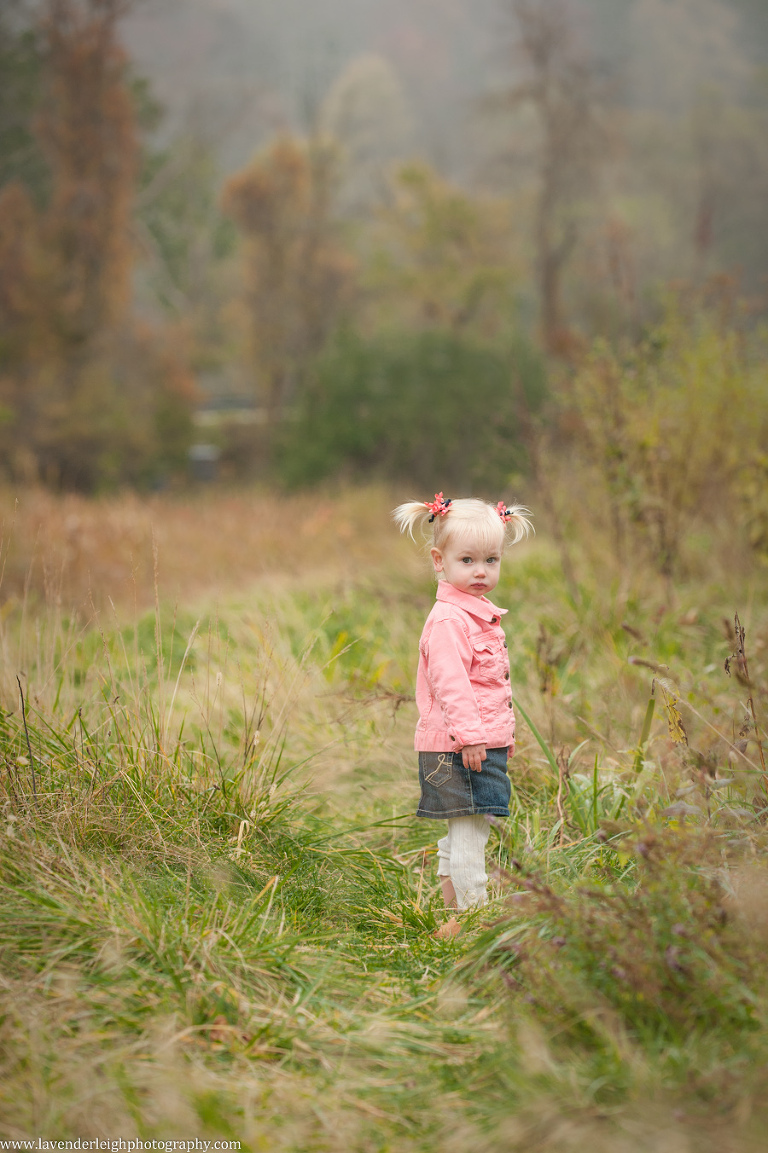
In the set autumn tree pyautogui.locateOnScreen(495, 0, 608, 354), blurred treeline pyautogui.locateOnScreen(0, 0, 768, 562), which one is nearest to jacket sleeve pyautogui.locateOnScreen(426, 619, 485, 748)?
blurred treeline pyautogui.locateOnScreen(0, 0, 768, 562)

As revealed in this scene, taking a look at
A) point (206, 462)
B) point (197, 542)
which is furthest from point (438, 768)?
point (206, 462)

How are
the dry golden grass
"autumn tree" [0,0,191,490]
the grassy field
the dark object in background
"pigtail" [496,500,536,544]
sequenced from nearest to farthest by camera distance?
the grassy field < "pigtail" [496,500,536,544] < the dry golden grass < "autumn tree" [0,0,191,490] < the dark object in background

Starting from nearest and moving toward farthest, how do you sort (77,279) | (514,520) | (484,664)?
(484,664)
(514,520)
(77,279)

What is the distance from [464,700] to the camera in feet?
8.43

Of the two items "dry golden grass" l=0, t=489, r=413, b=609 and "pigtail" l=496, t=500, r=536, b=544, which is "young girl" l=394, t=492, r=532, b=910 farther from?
"dry golden grass" l=0, t=489, r=413, b=609

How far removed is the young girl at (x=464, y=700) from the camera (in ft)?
8.55

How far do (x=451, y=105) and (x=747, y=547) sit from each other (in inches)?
1522

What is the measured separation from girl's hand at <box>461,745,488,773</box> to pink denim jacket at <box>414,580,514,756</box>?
0.02m

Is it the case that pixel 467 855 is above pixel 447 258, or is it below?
below

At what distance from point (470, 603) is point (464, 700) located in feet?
1.03

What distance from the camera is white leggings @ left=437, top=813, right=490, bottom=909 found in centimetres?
267

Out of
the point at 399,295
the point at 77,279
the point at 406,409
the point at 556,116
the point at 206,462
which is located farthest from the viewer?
the point at 399,295

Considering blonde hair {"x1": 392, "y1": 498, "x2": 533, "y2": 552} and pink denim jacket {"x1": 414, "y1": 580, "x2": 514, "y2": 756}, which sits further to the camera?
blonde hair {"x1": 392, "y1": 498, "x2": 533, "y2": 552}

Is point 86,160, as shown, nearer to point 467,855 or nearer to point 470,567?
point 470,567
